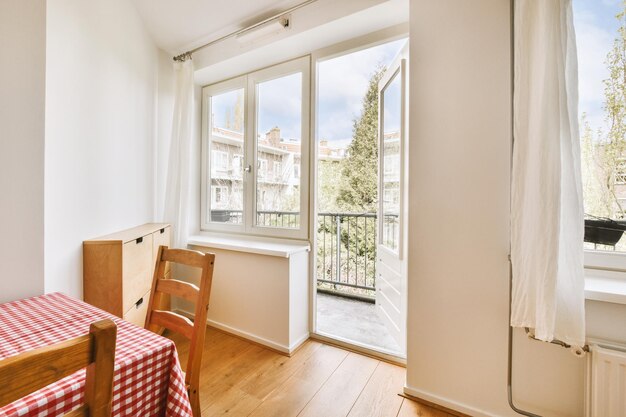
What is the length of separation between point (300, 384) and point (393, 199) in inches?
57.0

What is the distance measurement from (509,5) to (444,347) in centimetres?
185

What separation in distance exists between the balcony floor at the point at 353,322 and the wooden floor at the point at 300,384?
8.4 inches

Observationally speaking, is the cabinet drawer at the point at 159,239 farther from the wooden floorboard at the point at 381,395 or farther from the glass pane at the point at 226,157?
the wooden floorboard at the point at 381,395

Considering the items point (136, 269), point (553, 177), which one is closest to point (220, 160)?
point (136, 269)

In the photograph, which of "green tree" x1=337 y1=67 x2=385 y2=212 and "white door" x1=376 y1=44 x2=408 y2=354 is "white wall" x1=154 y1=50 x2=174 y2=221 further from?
"white door" x1=376 y1=44 x2=408 y2=354

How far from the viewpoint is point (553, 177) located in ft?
3.81

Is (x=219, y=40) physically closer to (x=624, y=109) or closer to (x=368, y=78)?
(x=368, y=78)

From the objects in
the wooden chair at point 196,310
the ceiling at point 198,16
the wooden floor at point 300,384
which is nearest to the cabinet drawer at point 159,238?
the wooden floor at point 300,384

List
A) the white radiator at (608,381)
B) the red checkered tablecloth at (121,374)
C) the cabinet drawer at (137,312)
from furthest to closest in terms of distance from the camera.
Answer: the cabinet drawer at (137,312) < the white radiator at (608,381) < the red checkered tablecloth at (121,374)

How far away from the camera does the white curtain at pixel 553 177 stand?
1.15 metres

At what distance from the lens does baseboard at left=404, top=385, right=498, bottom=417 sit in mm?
1466

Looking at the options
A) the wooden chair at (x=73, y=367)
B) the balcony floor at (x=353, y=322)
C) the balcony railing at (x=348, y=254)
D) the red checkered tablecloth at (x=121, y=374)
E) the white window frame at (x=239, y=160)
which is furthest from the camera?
the balcony railing at (x=348, y=254)

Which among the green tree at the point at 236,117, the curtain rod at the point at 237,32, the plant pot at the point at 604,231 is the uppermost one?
the curtain rod at the point at 237,32

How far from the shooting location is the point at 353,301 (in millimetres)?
3158
